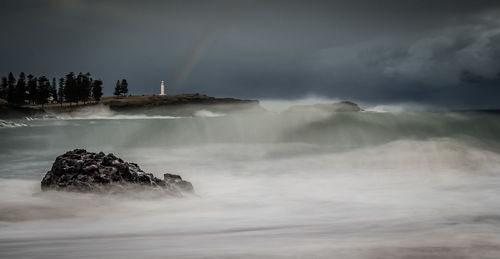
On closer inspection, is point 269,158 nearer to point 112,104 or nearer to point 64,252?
point 64,252

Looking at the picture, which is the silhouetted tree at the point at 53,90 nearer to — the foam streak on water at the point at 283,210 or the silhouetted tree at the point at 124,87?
the silhouetted tree at the point at 124,87

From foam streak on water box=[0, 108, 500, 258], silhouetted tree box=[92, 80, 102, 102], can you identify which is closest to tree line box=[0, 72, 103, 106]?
silhouetted tree box=[92, 80, 102, 102]

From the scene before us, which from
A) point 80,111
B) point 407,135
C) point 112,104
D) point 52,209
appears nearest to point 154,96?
point 112,104

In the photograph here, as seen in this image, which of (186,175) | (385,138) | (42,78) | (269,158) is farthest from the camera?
(42,78)

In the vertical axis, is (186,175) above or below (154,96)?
below

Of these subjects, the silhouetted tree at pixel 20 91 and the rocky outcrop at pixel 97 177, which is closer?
the rocky outcrop at pixel 97 177

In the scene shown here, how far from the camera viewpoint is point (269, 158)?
25.0 m

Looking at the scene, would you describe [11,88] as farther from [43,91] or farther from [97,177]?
[97,177]

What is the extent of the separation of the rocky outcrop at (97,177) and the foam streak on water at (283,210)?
15.0 inches

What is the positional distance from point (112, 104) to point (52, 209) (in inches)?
5113

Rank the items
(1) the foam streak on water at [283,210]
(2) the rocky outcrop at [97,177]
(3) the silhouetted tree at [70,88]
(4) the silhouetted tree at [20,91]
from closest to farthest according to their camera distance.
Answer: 1. (1) the foam streak on water at [283,210]
2. (2) the rocky outcrop at [97,177]
3. (4) the silhouetted tree at [20,91]
4. (3) the silhouetted tree at [70,88]

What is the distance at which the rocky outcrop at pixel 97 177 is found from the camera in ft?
33.9

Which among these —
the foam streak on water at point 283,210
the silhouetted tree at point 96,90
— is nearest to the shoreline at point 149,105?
the silhouetted tree at point 96,90

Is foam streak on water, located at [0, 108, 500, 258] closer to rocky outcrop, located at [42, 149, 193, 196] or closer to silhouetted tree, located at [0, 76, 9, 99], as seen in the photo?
rocky outcrop, located at [42, 149, 193, 196]
